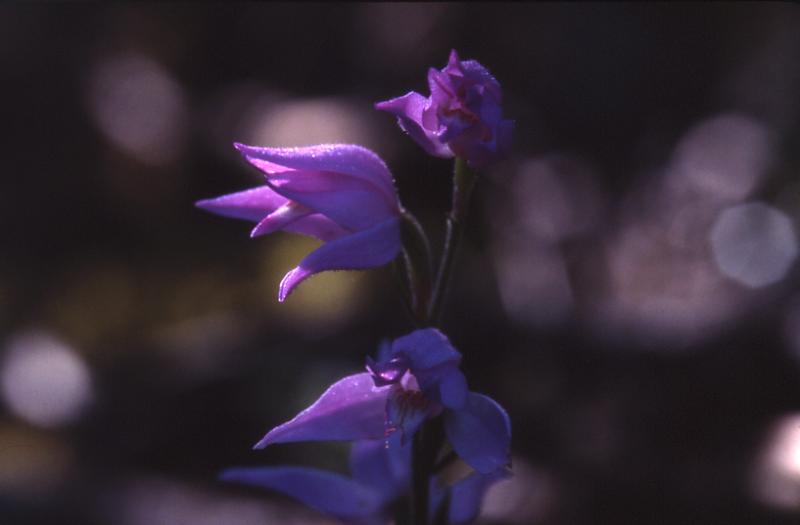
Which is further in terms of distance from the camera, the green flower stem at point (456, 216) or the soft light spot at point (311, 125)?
the soft light spot at point (311, 125)

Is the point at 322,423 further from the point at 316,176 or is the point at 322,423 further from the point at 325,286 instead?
the point at 325,286

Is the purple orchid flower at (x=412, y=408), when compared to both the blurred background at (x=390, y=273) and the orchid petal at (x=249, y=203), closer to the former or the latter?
the orchid petal at (x=249, y=203)

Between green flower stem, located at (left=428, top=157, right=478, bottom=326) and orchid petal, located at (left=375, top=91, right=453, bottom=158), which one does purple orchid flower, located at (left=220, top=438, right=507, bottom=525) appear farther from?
orchid petal, located at (left=375, top=91, right=453, bottom=158)

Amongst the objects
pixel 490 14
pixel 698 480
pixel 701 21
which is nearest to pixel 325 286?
pixel 698 480

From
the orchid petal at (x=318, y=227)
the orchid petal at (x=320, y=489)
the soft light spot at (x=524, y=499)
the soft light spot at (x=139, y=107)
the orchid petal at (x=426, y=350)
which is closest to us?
the orchid petal at (x=426, y=350)

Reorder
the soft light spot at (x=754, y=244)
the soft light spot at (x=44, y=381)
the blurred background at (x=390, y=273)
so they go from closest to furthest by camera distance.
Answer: the blurred background at (x=390, y=273), the soft light spot at (x=44, y=381), the soft light spot at (x=754, y=244)

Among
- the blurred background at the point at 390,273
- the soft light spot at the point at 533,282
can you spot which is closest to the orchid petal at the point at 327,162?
the blurred background at the point at 390,273
